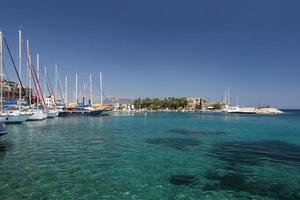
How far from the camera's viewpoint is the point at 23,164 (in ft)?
64.6

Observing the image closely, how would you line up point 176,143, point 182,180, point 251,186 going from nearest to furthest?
1. point 251,186
2. point 182,180
3. point 176,143

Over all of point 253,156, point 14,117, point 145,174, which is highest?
point 14,117

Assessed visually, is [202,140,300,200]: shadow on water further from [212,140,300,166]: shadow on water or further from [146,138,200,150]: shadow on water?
[146,138,200,150]: shadow on water

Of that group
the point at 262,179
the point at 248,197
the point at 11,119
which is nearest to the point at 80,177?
the point at 248,197

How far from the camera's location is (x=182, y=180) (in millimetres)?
16281

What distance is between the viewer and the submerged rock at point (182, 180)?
51.3ft

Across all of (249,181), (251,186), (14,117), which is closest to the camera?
(251,186)

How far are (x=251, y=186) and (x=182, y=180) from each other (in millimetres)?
3888

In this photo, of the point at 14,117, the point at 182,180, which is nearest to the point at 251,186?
the point at 182,180

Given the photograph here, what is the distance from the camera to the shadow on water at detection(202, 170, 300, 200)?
45.7ft

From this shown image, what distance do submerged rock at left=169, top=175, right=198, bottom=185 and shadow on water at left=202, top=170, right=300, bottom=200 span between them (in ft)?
3.04

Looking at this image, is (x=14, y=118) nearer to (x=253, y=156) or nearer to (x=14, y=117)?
(x=14, y=117)

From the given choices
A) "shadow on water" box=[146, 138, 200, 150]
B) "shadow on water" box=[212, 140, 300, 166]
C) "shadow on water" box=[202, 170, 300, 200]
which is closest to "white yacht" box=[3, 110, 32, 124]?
"shadow on water" box=[146, 138, 200, 150]

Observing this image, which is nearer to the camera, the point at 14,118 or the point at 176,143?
the point at 176,143
